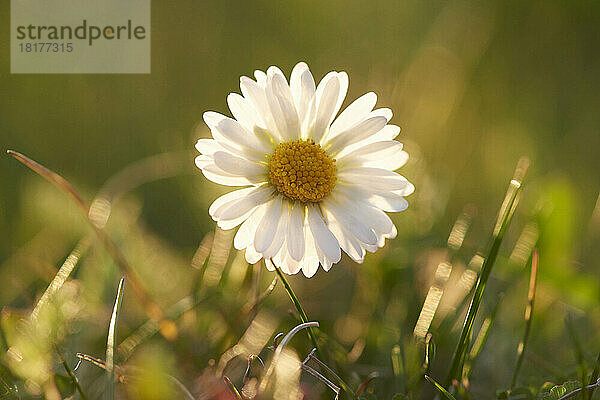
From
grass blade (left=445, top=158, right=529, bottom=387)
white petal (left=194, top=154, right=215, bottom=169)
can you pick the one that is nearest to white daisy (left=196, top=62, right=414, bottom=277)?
white petal (left=194, top=154, right=215, bottom=169)

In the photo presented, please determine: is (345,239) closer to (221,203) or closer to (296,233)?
(296,233)

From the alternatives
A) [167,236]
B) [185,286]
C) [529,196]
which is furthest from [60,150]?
[529,196]

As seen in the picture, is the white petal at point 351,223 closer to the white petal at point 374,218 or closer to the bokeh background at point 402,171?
the white petal at point 374,218

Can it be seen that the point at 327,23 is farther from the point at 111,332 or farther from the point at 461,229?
the point at 111,332

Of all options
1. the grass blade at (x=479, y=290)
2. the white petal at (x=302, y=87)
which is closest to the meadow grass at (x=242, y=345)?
the grass blade at (x=479, y=290)

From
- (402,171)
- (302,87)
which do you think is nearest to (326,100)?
(302,87)

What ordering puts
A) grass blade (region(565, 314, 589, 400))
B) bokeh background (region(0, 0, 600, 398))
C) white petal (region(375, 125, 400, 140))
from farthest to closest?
bokeh background (region(0, 0, 600, 398)) < white petal (region(375, 125, 400, 140)) < grass blade (region(565, 314, 589, 400))

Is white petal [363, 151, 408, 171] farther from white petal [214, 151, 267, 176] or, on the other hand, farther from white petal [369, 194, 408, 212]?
white petal [214, 151, 267, 176]
